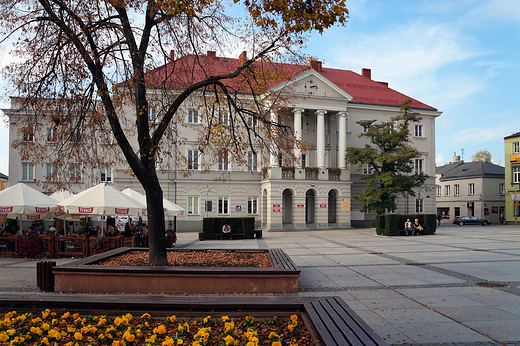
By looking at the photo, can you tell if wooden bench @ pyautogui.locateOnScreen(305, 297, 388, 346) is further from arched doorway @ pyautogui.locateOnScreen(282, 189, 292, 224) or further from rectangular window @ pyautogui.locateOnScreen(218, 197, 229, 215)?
arched doorway @ pyautogui.locateOnScreen(282, 189, 292, 224)

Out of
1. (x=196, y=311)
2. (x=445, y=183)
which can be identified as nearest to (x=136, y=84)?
(x=196, y=311)

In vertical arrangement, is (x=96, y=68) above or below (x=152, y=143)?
above

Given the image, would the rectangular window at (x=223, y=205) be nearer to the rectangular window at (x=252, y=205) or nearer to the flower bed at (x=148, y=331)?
the rectangular window at (x=252, y=205)

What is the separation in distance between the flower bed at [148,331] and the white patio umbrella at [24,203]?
12.2 meters

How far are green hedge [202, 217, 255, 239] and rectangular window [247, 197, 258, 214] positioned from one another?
1282 centimetres

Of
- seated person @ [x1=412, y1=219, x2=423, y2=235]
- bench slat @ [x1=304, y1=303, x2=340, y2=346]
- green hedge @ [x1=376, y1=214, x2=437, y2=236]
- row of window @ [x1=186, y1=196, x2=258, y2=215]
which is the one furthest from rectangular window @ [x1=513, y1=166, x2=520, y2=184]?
bench slat @ [x1=304, y1=303, x2=340, y2=346]

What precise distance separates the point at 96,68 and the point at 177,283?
5.68 meters

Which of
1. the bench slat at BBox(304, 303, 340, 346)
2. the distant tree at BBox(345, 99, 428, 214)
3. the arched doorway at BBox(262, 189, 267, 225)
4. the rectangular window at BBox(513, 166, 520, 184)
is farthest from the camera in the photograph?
the rectangular window at BBox(513, 166, 520, 184)

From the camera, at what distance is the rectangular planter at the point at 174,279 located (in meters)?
9.35

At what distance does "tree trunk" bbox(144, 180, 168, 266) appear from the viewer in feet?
34.9

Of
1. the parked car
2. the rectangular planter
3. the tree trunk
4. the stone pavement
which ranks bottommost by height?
the parked car

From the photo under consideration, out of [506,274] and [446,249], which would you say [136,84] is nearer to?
[506,274]

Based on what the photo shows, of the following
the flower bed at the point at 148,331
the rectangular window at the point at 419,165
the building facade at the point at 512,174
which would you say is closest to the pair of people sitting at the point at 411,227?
the rectangular window at the point at 419,165

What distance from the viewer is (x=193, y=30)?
10555 mm
